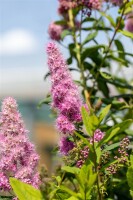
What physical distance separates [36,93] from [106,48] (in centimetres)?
1425

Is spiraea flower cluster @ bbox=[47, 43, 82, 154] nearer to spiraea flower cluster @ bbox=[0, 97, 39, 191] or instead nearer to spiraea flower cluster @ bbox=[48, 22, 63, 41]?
spiraea flower cluster @ bbox=[0, 97, 39, 191]

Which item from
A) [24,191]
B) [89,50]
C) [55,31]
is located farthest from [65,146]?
[55,31]

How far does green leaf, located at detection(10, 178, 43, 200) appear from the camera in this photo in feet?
4.11

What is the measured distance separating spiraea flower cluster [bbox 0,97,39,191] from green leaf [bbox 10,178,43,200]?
50mm

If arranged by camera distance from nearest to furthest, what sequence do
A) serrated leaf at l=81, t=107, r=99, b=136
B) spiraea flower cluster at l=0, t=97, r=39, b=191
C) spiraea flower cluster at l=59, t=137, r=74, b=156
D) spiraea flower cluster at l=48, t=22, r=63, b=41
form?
serrated leaf at l=81, t=107, r=99, b=136, spiraea flower cluster at l=0, t=97, r=39, b=191, spiraea flower cluster at l=59, t=137, r=74, b=156, spiraea flower cluster at l=48, t=22, r=63, b=41

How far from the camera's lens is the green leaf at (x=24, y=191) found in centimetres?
125

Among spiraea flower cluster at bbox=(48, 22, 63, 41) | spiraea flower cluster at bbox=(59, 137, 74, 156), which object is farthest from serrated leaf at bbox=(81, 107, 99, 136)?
spiraea flower cluster at bbox=(48, 22, 63, 41)

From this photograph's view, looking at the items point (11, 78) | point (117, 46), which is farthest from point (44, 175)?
point (11, 78)

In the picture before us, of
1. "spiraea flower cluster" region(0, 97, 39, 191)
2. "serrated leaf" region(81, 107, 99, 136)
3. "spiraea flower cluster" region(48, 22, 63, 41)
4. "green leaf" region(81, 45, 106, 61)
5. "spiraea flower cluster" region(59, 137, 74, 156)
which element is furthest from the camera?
"spiraea flower cluster" region(48, 22, 63, 41)

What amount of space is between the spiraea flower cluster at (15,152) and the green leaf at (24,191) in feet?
0.16

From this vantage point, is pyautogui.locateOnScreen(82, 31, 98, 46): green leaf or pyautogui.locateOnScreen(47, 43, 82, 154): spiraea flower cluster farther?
pyautogui.locateOnScreen(82, 31, 98, 46): green leaf

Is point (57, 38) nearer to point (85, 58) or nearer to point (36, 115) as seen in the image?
point (85, 58)

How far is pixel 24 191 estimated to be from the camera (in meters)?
1.26

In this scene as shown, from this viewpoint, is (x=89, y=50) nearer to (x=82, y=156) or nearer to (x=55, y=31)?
(x=55, y=31)
